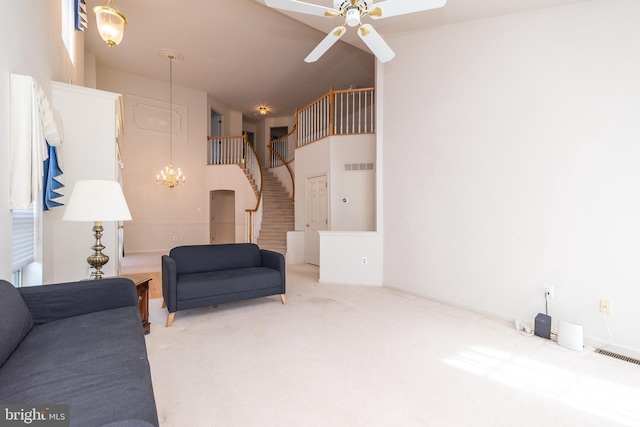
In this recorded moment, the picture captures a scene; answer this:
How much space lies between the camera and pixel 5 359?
1.35 meters

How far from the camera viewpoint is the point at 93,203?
2266 mm

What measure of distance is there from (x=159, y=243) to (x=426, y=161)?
7586 mm

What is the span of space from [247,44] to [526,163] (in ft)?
19.8

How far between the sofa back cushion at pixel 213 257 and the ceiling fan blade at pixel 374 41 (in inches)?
115

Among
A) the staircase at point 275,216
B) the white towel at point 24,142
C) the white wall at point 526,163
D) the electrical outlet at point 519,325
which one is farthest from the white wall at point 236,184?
the electrical outlet at point 519,325

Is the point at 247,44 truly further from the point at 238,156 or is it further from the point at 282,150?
the point at 282,150

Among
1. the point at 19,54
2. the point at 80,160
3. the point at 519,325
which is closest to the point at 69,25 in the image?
the point at 80,160

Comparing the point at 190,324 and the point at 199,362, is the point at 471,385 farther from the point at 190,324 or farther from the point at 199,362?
the point at 190,324

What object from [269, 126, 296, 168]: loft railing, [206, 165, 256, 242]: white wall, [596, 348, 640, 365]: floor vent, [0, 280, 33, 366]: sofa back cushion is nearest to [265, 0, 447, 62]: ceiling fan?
[0, 280, 33, 366]: sofa back cushion

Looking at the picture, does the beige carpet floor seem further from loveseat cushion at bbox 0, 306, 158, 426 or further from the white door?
the white door

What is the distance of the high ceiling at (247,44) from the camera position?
4.30 metres

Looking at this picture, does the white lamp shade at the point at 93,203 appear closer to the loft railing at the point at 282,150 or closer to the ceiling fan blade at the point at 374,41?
the ceiling fan blade at the point at 374,41

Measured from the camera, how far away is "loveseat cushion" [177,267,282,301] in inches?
129

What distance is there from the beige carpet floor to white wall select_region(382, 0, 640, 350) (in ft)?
1.98
